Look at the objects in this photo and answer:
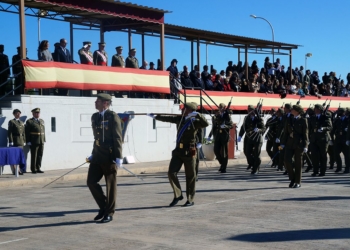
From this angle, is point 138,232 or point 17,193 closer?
point 138,232

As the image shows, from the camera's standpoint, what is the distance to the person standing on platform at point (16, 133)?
59.9 ft

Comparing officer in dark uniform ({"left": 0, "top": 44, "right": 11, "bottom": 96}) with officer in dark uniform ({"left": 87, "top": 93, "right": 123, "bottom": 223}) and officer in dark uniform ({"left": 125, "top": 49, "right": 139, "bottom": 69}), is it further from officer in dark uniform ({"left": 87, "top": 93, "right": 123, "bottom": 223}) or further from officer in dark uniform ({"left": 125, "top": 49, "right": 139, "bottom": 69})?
officer in dark uniform ({"left": 87, "top": 93, "right": 123, "bottom": 223})

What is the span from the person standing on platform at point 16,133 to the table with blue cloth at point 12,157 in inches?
22.1

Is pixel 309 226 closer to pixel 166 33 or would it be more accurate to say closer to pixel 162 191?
pixel 162 191

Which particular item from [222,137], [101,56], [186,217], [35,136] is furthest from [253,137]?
[186,217]

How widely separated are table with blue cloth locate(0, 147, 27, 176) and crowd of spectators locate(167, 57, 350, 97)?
8652mm

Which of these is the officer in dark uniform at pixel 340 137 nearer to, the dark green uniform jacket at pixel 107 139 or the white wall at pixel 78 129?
the white wall at pixel 78 129

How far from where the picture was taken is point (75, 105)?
20.6 m

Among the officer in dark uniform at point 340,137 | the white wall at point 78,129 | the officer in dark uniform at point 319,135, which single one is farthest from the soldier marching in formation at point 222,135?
the white wall at point 78,129

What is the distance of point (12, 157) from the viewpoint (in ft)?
57.5

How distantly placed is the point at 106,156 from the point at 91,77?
1105 centimetres

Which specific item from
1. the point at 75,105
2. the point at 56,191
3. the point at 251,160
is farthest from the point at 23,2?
the point at 251,160

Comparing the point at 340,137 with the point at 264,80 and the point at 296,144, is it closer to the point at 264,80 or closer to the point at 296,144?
the point at 296,144

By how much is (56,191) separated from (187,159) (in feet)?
14.0
